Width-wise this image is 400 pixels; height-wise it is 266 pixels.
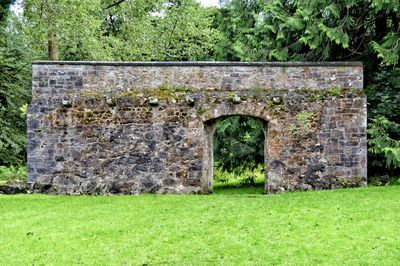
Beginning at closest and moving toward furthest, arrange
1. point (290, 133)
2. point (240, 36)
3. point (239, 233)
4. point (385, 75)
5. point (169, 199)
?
point (239, 233), point (169, 199), point (290, 133), point (385, 75), point (240, 36)

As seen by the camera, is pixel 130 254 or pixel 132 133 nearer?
pixel 130 254

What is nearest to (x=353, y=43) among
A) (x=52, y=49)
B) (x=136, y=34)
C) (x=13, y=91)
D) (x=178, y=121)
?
(x=178, y=121)

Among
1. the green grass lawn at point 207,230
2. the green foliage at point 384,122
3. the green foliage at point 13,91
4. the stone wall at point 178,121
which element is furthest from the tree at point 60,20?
the green foliage at point 384,122

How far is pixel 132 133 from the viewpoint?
1281cm

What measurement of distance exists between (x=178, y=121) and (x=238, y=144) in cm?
481

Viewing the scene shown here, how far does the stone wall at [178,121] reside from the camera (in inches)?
500

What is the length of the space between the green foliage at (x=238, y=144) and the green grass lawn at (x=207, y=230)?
5.43 meters

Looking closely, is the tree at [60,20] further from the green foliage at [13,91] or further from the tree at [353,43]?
the tree at [353,43]

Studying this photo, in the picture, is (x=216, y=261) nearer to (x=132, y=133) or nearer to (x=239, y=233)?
(x=239, y=233)

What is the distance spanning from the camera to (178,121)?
12766mm

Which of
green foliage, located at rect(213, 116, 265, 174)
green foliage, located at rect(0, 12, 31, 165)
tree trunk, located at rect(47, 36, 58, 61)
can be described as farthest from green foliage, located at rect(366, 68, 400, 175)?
green foliage, located at rect(0, 12, 31, 165)

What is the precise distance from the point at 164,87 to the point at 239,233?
5.60 metres

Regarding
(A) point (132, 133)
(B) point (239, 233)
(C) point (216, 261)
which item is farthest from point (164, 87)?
(C) point (216, 261)

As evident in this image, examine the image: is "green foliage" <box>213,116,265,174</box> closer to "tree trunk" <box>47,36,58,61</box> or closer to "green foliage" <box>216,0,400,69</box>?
"green foliage" <box>216,0,400,69</box>
